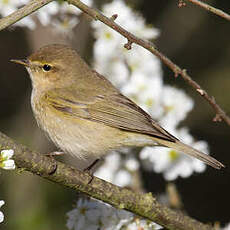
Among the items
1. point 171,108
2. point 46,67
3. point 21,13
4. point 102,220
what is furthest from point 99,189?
point 46,67

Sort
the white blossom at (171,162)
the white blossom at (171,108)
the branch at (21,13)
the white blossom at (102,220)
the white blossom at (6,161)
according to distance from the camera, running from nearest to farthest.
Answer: the white blossom at (6,161) < the branch at (21,13) < the white blossom at (102,220) < the white blossom at (171,162) < the white blossom at (171,108)

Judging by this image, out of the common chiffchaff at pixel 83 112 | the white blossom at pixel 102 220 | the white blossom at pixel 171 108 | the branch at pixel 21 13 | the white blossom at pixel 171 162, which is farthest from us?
the white blossom at pixel 171 108

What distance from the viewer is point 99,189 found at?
334cm

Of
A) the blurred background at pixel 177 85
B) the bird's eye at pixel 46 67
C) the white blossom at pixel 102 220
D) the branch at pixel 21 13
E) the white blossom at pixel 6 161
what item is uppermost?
the blurred background at pixel 177 85

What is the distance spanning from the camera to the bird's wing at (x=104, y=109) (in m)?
4.43

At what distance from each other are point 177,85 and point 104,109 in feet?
9.18

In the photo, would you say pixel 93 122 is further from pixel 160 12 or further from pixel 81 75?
pixel 160 12

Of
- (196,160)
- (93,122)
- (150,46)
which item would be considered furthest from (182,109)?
(150,46)

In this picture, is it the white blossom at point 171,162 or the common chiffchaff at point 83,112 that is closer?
the common chiffchaff at point 83,112

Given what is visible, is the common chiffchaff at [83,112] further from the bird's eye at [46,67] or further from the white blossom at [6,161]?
the white blossom at [6,161]

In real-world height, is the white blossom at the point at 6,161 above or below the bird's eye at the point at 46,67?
below

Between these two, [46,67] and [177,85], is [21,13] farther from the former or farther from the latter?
[177,85]

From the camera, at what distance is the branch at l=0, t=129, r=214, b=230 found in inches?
120

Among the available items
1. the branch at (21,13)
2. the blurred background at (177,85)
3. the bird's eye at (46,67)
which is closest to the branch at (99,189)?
the branch at (21,13)
